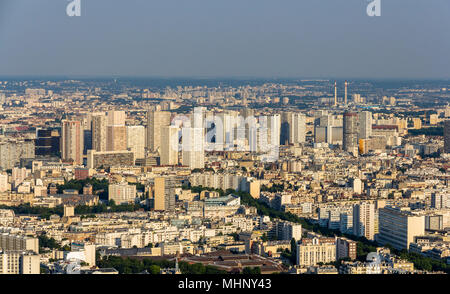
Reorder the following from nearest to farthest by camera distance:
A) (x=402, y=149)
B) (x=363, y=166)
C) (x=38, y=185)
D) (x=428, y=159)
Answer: (x=38, y=185) → (x=363, y=166) → (x=428, y=159) → (x=402, y=149)

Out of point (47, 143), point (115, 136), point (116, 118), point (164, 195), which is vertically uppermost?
point (116, 118)

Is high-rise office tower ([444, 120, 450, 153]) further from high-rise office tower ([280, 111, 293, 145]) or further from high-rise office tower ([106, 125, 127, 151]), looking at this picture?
high-rise office tower ([106, 125, 127, 151])

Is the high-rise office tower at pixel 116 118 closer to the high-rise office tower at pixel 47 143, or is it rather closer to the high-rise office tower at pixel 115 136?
the high-rise office tower at pixel 115 136

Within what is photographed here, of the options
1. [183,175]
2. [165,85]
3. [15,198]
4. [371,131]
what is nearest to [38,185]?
[15,198]

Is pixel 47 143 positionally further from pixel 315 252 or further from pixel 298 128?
pixel 315 252

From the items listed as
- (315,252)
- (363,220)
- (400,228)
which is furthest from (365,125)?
(315,252)

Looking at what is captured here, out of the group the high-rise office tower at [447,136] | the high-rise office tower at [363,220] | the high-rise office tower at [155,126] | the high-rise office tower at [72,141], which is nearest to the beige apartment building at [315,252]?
the high-rise office tower at [363,220]

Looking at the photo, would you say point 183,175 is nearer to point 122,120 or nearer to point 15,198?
point 15,198
